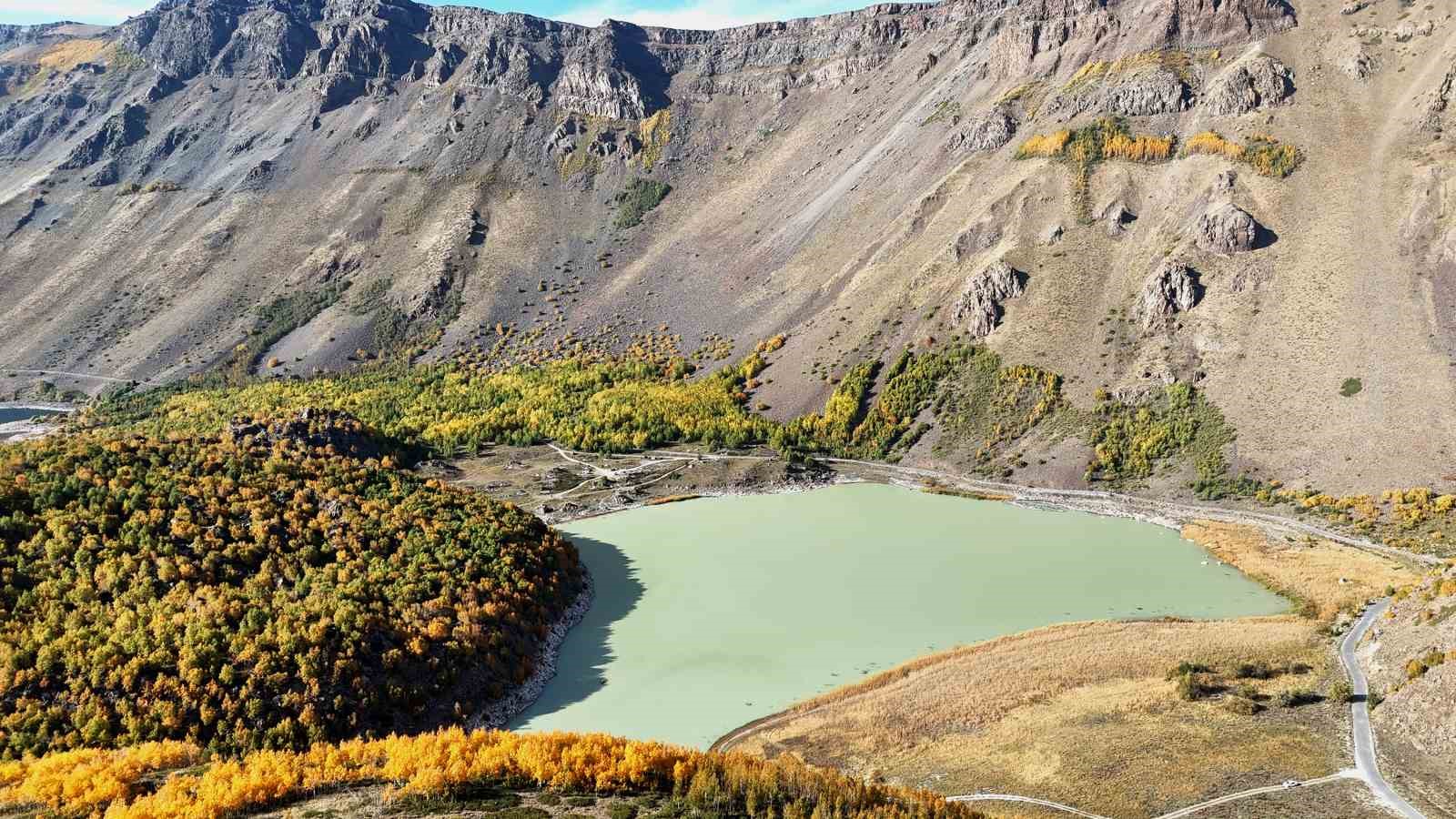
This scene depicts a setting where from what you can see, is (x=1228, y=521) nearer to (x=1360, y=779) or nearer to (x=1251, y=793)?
(x=1360, y=779)

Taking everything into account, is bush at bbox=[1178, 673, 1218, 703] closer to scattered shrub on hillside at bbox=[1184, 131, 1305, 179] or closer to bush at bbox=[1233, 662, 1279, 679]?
bush at bbox=[1233, 662, 1279, 679]

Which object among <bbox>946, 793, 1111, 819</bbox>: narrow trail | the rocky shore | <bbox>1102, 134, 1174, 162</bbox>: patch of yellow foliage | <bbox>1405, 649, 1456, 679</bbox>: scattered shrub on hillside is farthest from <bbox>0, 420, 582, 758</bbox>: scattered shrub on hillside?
<bbox>1102, 134, 1174, 162</bbox>: patch of yellow foliage

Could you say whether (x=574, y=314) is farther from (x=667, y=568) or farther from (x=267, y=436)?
(x=667, y=568)

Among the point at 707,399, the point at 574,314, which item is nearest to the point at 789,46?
the point at 574,314

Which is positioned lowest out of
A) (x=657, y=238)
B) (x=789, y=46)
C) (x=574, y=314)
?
(x=574, y=314)

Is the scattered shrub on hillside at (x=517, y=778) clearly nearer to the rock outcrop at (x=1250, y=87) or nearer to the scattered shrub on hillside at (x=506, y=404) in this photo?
the scattered shrub on hillside at (x=506, y=404)

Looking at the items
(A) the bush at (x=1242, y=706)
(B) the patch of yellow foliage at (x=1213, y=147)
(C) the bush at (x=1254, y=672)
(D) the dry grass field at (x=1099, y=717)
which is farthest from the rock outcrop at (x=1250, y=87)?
(A) the bush at (x=1242, y=706)

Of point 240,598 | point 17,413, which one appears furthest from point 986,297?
point 17,413
